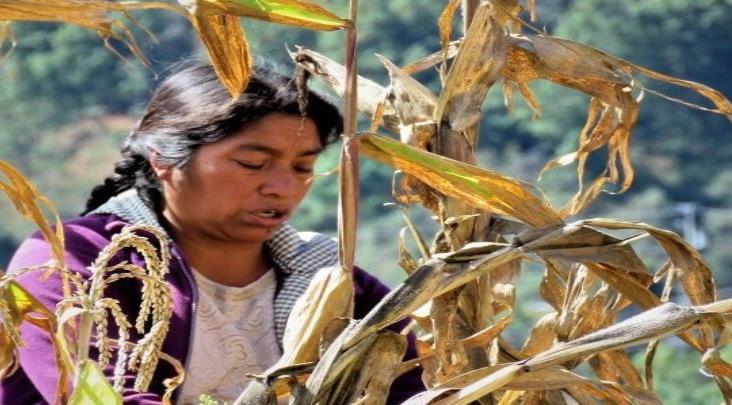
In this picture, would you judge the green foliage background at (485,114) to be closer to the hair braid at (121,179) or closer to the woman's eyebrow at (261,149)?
the hair braid at (121,179)

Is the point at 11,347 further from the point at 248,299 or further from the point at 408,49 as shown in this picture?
the point at 408,49

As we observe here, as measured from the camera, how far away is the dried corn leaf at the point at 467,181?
1524 mm

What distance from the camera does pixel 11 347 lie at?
144 centimetres

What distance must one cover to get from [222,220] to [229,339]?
0.15 m

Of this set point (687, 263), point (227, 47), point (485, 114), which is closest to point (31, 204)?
point (227, 47)

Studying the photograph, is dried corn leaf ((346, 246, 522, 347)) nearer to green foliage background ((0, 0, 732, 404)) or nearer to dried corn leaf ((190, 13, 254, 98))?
dried corn leaf ((190, 13, 254, 98))

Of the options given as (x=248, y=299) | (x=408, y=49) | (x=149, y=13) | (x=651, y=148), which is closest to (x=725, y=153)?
(x=651, y=148)

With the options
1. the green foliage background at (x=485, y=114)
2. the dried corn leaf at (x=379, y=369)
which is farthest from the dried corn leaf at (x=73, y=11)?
the green foliage background at (x=485, y=114)

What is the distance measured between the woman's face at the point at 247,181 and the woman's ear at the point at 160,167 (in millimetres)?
17

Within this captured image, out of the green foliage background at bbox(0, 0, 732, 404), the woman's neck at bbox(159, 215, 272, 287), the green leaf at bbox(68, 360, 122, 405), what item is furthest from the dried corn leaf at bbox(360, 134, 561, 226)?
the green foliage background at bbox(0, 0, 732, 404)

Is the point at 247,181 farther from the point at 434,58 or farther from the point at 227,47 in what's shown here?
the point at 227,47

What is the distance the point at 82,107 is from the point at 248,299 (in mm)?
21899

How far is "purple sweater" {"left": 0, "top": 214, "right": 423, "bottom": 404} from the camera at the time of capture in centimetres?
197

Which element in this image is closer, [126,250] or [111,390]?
[111,390]
